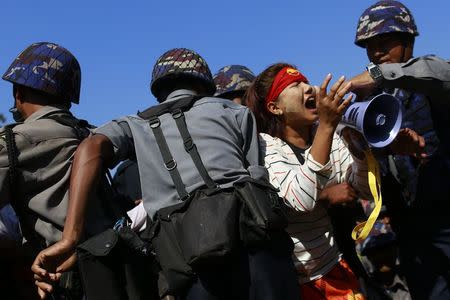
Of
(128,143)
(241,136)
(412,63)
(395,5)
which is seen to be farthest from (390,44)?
(128,143)

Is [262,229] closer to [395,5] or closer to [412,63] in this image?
[412,63]

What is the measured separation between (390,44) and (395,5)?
0.39 meters

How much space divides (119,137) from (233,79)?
2.47 meters

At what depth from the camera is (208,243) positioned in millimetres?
3139

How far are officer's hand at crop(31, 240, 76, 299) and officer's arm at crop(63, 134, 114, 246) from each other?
0.17 feet

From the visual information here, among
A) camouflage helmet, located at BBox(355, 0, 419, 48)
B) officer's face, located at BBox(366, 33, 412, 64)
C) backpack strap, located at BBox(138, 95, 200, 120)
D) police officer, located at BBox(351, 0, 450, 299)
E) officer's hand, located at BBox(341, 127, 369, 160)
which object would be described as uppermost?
camouflage helmet, located at BBox(355, 0, 419, 48)

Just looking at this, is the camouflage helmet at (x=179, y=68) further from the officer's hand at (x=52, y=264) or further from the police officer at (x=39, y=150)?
the officer's hand at (x=52, y=264)

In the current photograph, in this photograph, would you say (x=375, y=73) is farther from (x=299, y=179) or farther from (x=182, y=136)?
(x=182, y=136)

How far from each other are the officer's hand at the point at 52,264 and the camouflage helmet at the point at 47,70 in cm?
105

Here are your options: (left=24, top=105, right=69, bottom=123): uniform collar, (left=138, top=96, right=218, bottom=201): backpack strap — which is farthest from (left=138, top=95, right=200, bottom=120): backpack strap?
(left=24, top=105, right=69, bottom=123): uniform collar

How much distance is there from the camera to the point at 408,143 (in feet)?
12.2

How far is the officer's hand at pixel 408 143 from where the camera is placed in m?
3.66

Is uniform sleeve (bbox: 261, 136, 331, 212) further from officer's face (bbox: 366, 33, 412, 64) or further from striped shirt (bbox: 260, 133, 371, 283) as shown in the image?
officer's face (bbox: 366, 33, 412, 64)

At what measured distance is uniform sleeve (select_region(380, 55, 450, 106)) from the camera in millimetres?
3535
